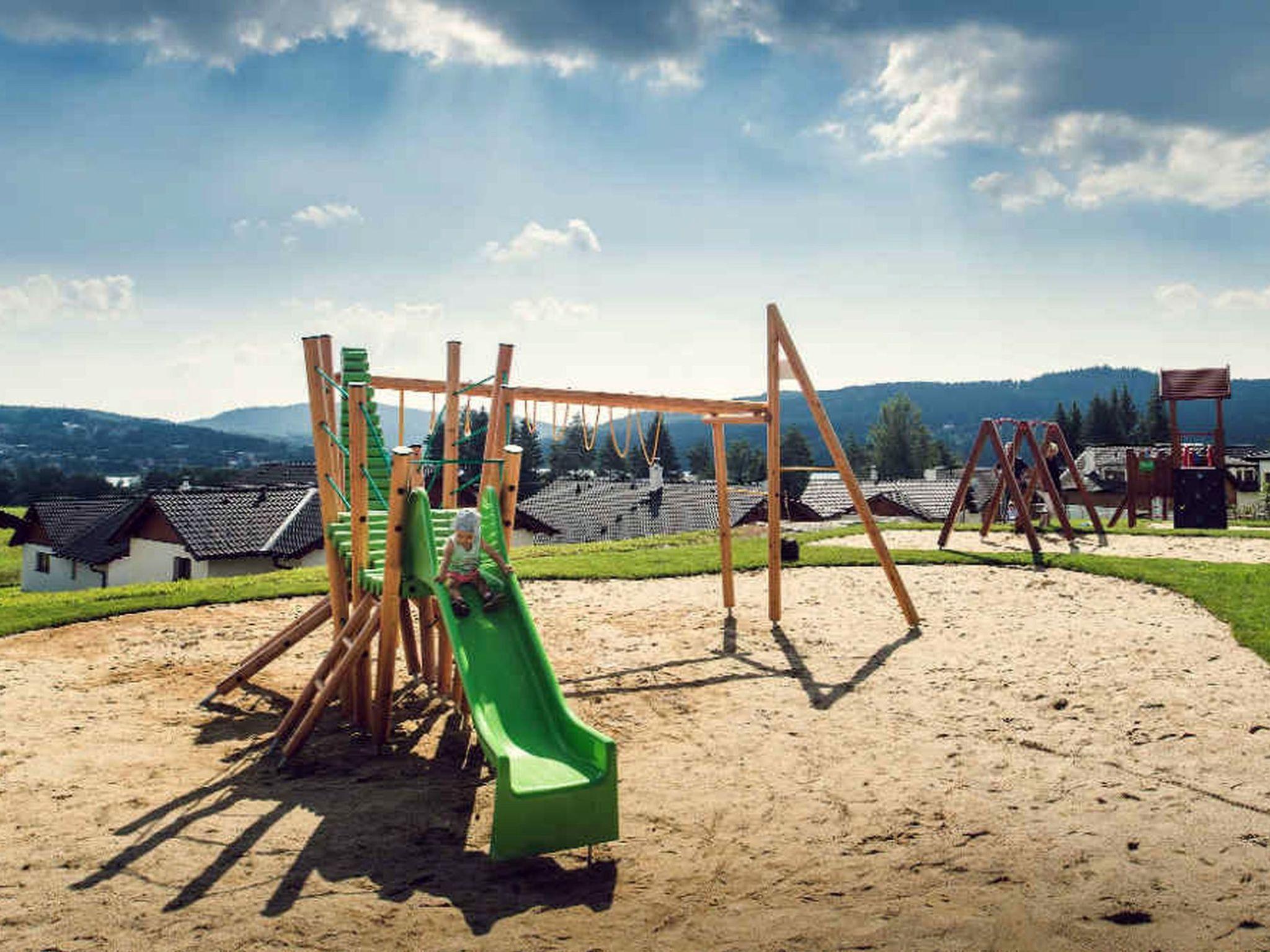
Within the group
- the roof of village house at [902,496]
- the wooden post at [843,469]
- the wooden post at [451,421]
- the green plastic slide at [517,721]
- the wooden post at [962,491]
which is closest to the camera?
the green plastic slide at [517,721]

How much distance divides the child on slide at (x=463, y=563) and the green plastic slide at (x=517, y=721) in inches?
3.2

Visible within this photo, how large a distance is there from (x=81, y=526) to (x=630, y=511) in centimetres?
2547

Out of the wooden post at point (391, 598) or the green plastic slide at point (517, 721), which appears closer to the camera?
the green plastic slide at point (517, 721)

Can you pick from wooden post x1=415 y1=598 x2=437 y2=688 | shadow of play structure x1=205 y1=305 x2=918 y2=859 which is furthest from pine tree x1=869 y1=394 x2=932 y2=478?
shadow of play structure x1=205 y1=305 x2=918 y2=859

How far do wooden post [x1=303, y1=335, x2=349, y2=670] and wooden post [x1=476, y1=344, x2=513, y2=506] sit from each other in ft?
4.47

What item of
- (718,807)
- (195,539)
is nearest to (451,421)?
(718,807)

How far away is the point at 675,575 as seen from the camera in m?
15.0

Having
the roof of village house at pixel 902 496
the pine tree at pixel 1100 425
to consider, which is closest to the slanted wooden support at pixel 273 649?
the roof of village house at pixel 902 496

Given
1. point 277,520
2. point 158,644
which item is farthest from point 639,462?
point 158,644

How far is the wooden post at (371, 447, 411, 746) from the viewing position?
23.4ft

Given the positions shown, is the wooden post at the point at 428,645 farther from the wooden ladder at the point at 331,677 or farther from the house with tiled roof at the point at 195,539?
the house with tiled roof at the point at 195,539

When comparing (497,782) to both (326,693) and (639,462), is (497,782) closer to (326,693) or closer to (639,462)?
(326,693)

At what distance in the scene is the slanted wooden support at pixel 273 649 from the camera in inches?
328

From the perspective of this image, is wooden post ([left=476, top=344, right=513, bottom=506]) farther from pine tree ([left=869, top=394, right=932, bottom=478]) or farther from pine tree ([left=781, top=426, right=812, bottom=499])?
pine tree ([left=869, top=394, right=932, bottom=478])
